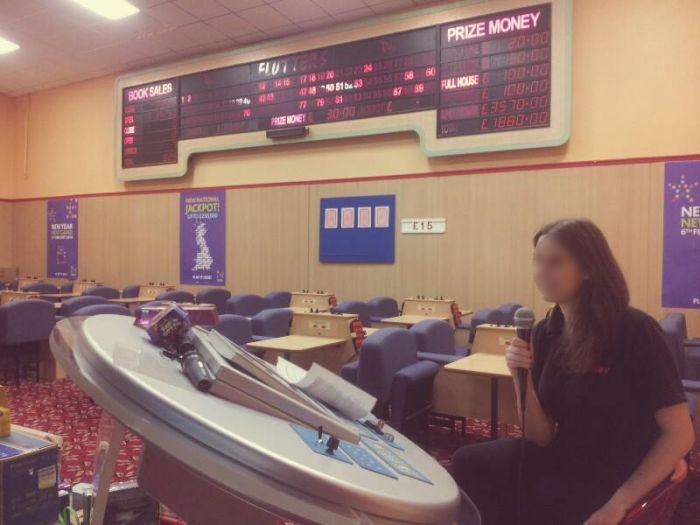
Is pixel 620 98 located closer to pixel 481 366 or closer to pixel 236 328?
pixel 481 366

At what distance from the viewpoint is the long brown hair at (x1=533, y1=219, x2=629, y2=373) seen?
151 centimetres

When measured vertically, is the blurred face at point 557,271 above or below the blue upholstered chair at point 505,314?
above

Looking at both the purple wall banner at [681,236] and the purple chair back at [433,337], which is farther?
the purple wall banner at [681,236]

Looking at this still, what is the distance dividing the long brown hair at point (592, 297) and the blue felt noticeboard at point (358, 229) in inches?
230

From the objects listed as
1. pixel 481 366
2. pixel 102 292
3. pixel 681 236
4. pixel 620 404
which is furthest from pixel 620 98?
pixel 102 292

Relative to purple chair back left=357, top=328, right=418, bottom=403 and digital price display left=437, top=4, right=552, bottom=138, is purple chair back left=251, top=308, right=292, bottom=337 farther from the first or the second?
digital price display left=437, top=4, right=552, bottom=138

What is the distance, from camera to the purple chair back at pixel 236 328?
4.27 metres

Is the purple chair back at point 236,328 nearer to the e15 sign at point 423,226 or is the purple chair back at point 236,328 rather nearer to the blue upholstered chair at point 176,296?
the blue upholstered chair at point 176,296

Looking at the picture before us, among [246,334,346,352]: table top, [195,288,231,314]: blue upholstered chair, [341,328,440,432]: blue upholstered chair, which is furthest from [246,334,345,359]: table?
[195,288,231,314]: blue upholstered chair

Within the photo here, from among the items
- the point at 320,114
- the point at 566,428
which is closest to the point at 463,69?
the point at 320,114

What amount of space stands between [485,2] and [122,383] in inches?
274

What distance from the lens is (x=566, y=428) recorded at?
158cm

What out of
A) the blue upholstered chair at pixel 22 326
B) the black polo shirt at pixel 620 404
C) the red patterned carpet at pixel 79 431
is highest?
the black polo shirt at pixel 620 404

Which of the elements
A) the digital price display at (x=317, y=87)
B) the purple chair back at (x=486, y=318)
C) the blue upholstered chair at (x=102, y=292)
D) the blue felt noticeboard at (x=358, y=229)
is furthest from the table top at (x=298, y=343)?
the blue upholstered chair at (x=102, y=292)
